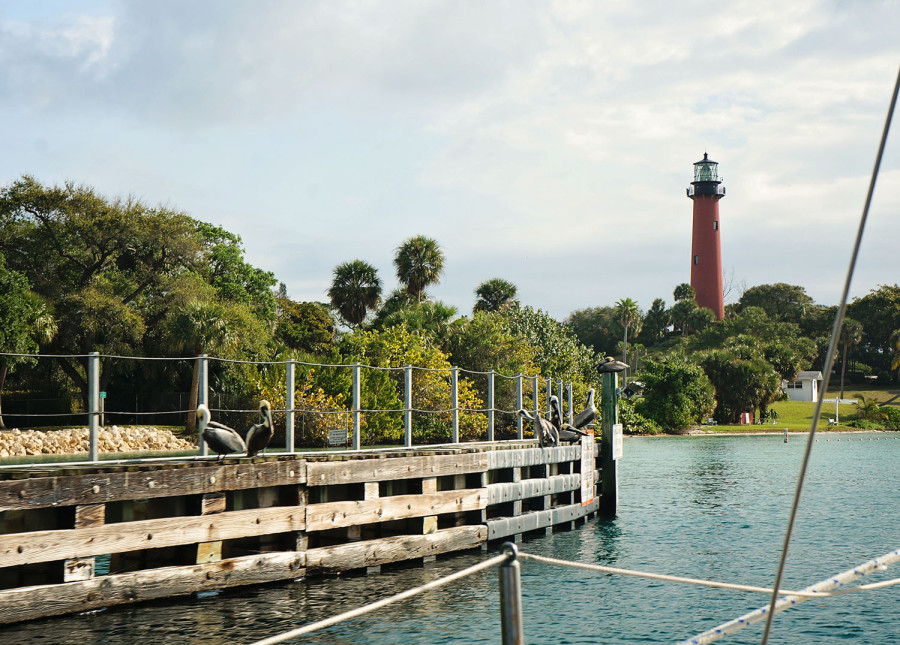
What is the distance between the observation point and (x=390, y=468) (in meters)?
12.0

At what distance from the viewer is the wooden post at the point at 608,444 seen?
61.7ft

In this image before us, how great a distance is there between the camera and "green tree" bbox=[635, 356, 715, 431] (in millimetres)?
65625

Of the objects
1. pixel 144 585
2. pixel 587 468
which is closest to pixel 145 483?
pixel 144 585

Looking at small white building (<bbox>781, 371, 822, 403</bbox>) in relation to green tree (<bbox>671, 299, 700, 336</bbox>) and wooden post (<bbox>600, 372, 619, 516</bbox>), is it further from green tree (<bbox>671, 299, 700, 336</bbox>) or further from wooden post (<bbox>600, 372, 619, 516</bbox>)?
wooden post (<bbox>600, 372, 619, 516</bbox>)

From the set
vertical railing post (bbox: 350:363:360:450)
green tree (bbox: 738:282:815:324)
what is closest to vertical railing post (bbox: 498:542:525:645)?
vertical railing post (bbox: 350:363:360:450)

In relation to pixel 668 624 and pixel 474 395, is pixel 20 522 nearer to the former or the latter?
pixel 668 624

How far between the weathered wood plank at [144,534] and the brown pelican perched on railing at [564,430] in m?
7.86

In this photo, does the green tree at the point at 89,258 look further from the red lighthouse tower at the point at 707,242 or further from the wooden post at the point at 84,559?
the red lighthouse tower at the point at 707,242

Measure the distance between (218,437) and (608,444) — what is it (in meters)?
11.0

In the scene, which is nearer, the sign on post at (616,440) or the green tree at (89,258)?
the sign on post at (616,440)

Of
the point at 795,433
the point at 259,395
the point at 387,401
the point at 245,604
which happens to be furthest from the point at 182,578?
the point at 795,433

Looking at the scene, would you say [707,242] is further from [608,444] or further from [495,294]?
[608,444]

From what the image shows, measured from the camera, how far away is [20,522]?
8.69 metres

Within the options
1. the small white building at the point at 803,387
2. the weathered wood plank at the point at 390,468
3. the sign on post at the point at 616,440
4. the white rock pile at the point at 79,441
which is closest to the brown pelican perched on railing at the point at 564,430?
the sign on post at the point at 616,440
